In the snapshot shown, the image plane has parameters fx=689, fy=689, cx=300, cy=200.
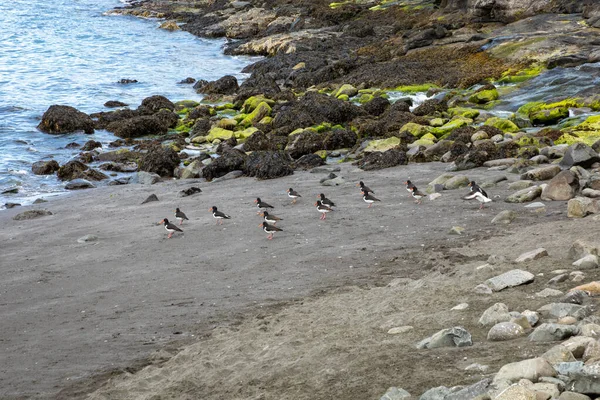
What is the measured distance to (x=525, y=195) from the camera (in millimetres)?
15117

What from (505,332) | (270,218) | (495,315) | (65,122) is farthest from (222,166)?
(505,332)

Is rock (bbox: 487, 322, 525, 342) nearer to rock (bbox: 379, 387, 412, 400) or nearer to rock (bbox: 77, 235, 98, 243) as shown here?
rock (bbox: 379, 387, 412, 400)

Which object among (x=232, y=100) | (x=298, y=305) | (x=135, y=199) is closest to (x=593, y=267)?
(x=298, y=305)

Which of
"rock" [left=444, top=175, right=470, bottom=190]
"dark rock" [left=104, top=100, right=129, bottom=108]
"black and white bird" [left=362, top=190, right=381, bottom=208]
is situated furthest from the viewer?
"dark rock" [left=104, top=100, right=129, bottom=108]

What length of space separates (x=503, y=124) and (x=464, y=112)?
2809mm

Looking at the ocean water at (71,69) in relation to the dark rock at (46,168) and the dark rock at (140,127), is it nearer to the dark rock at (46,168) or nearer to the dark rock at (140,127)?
the dark rock at (46,168)

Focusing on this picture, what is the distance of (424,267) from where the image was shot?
1183 centimetres

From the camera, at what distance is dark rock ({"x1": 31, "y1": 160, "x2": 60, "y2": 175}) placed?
24.3 meters

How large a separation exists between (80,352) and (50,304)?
2442 mm

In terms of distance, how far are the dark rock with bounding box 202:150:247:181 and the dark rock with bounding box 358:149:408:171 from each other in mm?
3987

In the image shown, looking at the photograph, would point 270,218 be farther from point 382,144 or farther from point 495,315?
point 382,144

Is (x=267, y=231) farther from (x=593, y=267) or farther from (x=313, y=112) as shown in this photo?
(x=313, y=112)

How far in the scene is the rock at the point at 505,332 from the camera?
7629 mm

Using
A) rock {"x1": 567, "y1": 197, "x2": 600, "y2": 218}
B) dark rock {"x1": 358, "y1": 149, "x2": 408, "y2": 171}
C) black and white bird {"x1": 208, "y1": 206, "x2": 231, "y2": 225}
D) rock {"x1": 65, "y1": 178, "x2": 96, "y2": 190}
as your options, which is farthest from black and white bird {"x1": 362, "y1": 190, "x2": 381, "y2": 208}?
Answer: rock {"x1": 65, "y1": 178, "x2": 96, "y2": 190}
